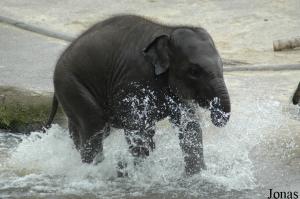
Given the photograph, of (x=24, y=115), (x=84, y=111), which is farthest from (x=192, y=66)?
(x=24, y=115)

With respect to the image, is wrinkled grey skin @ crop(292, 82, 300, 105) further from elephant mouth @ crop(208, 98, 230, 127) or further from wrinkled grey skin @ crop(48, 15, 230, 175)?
elephant mouth @ crop(208, 98, 230, 127)

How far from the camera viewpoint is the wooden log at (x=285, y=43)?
10445 mm

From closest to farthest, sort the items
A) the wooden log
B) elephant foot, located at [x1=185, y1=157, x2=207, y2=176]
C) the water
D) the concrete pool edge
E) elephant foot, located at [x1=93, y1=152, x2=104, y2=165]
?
the water < elephant foot, located at [x1=185, y1=157, x2=207, y2=176] < elephant foot, located at [x1=93, y1=152, x2=104, y2=165] < the concrete pool edge < the wooden log

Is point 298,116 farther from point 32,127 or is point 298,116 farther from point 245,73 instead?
point 32,127

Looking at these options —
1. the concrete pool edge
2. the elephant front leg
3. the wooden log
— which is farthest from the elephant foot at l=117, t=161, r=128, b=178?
the wooden log

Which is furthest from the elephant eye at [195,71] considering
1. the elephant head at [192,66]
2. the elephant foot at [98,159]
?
the elephant foot at [98,159]

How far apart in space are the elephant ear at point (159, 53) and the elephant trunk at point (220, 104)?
41 centimetres

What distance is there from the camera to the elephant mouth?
5.47 meters

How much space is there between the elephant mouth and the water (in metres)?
0.58

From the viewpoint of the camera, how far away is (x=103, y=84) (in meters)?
6.14

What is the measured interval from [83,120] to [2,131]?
1886 millimetres

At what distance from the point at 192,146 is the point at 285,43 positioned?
188 inches

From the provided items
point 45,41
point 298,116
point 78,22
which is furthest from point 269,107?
point 78,22

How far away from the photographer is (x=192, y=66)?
5.68 m
